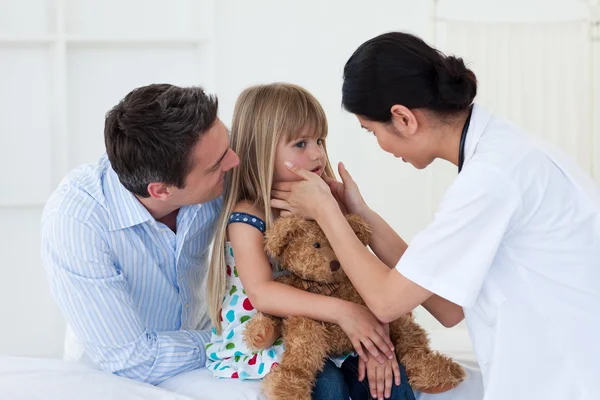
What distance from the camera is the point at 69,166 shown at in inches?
151

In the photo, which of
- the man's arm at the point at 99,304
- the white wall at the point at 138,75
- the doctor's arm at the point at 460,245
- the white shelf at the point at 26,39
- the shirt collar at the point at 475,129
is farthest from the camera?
the white wall at the point at 138,75

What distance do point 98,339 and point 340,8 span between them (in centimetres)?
250

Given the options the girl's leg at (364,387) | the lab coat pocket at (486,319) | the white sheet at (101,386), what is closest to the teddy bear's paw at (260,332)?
the white sheet at (101,386)

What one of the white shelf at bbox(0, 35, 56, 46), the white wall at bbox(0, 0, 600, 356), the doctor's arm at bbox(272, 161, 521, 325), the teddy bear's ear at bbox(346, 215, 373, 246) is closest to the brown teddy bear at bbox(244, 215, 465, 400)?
the teddy bear's ear at bbox(346, 215, 373, 246)

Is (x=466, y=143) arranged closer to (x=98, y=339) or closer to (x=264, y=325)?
(x=264, y=325)

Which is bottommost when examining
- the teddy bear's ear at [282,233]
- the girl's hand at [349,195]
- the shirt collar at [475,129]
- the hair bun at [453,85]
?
the teddy bear's ear at [282,233]

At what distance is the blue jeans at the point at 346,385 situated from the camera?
6.01 feet

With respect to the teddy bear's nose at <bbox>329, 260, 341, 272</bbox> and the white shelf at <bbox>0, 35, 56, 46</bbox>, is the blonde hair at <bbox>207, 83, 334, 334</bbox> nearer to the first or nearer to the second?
the teddy bear's nose at <bbox>329, 260, 341, 272</bbox>

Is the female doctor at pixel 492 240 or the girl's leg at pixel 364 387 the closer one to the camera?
the female doctor at pixel 492 240

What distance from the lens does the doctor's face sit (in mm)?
1755

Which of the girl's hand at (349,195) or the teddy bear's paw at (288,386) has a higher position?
the girl's hand at (349,195)

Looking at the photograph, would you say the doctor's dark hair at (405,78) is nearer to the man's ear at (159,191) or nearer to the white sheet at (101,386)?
the man's ear at (159,191)

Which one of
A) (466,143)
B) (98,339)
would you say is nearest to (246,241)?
(98,339)

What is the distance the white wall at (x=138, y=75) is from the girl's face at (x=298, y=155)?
179cm
